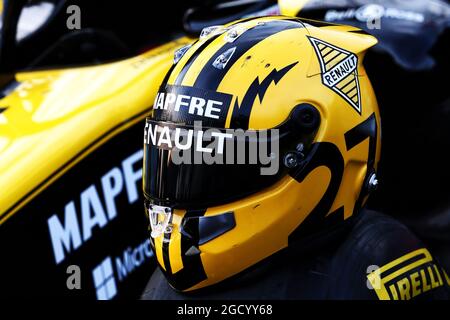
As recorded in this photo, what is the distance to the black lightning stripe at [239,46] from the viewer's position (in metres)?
2.06

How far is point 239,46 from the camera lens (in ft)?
6.90

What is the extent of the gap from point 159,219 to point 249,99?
0.40 meters

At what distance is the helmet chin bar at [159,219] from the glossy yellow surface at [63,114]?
67 cm

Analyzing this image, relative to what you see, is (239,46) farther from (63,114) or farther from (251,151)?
(63,114)

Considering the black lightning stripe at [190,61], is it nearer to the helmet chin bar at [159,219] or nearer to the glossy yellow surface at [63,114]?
the helmet chin bar at [159,219]

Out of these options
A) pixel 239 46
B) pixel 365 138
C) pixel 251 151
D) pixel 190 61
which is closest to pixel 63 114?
pixel 190 61

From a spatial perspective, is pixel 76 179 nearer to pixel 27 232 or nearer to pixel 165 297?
pixel 27 232

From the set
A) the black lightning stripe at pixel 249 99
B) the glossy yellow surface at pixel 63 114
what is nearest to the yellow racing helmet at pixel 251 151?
the black lightning stripe at pixel 249 99

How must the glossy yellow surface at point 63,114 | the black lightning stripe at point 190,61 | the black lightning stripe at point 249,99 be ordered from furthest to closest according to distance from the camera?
1. the glossy yellow surface at point 63,114
2. the black lightning stripe at point 190,61
3. the black lightning stripe at point 249,99

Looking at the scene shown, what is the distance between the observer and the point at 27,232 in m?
2.66

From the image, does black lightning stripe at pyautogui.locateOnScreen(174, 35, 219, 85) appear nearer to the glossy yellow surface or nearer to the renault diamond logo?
the renault diamond logo

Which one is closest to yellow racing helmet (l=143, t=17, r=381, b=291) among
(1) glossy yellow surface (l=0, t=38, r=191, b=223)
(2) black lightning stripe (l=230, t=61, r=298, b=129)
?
(2) black lightning stripe (l=230, t=61, r=298, b=129)

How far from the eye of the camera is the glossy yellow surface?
2.69m
